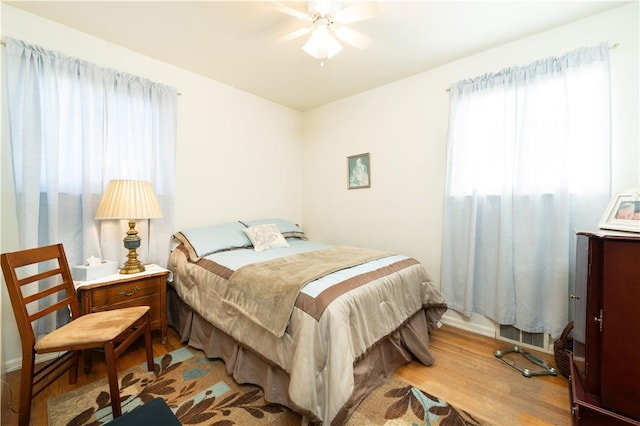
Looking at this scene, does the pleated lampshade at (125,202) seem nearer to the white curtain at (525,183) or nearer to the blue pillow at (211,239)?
the blue pillow at (211,239)

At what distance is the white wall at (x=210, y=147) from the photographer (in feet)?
6.28

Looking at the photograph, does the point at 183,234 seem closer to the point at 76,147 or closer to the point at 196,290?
the point at 196,290

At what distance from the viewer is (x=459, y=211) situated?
2.54 meters

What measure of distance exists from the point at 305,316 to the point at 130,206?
160cm

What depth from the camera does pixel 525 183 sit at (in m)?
2.19

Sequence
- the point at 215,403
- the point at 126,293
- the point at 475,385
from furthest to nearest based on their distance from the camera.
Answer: the point at 126,293
the point at 475,385
the point at 215,403

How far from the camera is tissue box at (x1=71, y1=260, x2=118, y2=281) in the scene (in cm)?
195

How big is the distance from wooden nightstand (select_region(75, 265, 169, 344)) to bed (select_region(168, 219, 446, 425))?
18cm

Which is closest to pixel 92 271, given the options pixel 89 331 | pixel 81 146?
pixel 89 331

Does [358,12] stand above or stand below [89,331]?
above

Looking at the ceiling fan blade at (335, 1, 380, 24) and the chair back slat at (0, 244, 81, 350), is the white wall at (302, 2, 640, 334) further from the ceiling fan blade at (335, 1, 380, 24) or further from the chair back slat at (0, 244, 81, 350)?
the chair back slat at (0, 244, 81, 350)

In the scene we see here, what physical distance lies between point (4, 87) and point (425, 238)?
3.57 metres

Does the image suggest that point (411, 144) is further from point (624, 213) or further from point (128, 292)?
point (128, 292)

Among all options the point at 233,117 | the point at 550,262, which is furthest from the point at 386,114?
the point at 550,262
